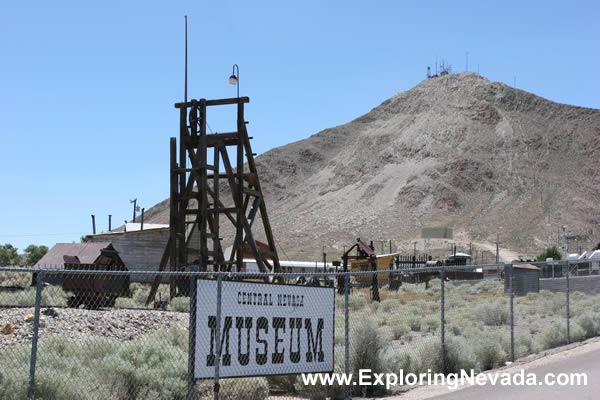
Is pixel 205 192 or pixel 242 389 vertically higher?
pixel 205 192

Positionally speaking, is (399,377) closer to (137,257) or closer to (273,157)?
(137,257)

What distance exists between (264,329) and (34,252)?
8059 centimetres

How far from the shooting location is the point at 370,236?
104 m

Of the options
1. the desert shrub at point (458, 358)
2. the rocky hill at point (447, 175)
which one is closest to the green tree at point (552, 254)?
the rocky hill at point (447, 175)

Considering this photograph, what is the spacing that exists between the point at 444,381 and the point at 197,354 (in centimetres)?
506

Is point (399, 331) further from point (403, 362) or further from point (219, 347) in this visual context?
point (219, 347)

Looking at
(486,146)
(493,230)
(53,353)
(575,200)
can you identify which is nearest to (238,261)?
(53,353)

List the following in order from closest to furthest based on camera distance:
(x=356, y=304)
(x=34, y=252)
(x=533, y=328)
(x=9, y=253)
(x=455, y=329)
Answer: (x=455, y=329), (x=533, y=328), (x=356, y=304), (x=9, y=253), (x=34, y=252)

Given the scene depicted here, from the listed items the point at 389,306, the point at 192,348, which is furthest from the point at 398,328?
the point at 192,348

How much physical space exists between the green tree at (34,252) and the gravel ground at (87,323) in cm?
6542

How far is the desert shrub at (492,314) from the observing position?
1883 centimetres

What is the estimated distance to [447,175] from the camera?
116438mm

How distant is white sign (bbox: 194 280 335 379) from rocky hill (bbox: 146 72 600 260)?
281 ft

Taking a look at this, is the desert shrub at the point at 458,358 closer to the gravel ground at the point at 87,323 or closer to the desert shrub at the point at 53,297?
the gravel ground at the point at 87,323
